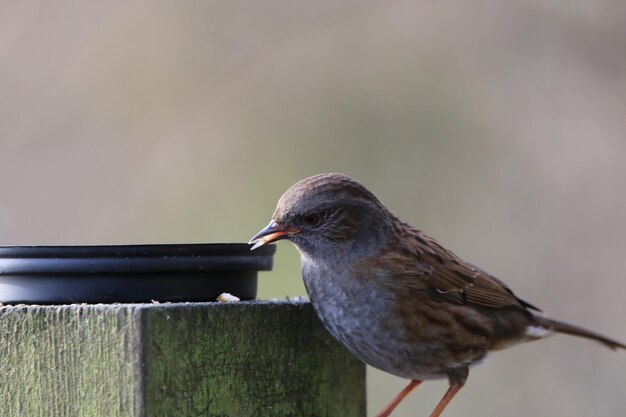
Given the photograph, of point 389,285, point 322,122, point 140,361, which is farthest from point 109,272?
point 322,122

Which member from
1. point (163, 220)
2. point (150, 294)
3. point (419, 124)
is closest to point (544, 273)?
point (419, 124)

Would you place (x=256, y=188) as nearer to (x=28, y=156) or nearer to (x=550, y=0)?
(x=28, y=156)

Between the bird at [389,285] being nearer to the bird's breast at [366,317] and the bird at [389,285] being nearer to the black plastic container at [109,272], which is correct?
the bird's breast at [366,317]

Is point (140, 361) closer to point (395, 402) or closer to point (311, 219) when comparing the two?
point (311, 219)

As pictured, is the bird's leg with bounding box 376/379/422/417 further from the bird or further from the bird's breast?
the bird's breast

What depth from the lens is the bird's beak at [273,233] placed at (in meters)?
3.72

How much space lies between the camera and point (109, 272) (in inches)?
115

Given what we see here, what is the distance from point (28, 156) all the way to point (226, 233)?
1.51m

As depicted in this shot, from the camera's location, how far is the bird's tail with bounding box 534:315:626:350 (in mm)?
4398

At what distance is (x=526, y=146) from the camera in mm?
7191

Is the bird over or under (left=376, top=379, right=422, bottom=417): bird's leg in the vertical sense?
over

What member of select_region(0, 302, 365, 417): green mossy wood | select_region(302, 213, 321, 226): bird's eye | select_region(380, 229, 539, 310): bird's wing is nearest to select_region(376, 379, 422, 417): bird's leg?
select_region(380, 229, 539, 310): bird's wing

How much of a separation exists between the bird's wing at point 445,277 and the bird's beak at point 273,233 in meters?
0.44

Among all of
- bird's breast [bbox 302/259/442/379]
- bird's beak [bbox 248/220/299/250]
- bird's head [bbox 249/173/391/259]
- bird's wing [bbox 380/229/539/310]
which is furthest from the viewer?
bird's wing [bbox 380/229/539/310]
